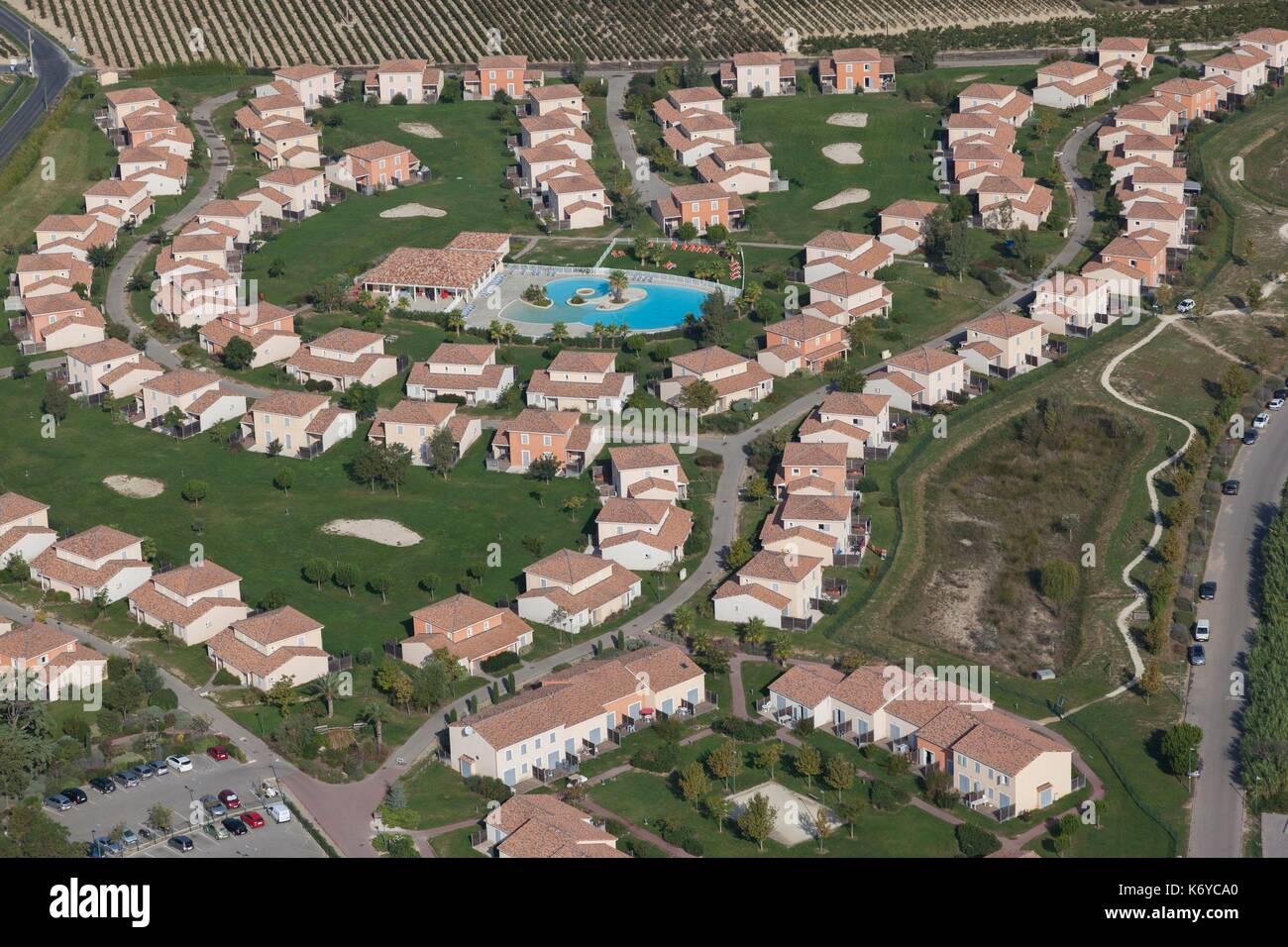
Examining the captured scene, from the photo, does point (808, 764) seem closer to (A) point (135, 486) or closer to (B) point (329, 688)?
(B) point (329, 688)

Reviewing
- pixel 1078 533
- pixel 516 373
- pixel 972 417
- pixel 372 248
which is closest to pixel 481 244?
pixel 372 248

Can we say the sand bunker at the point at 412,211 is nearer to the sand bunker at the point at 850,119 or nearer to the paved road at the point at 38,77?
the paved road at the point at 38,77

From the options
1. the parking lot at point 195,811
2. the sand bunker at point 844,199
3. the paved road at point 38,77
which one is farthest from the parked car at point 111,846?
the paved road at point 38,77

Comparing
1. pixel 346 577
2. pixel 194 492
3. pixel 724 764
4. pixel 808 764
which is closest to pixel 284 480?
pixel 194 492

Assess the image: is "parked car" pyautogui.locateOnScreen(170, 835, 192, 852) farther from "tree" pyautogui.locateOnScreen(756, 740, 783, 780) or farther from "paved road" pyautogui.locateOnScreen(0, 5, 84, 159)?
"paved road" pyautogui.locateOnScreen(0, 5, 84, 159)

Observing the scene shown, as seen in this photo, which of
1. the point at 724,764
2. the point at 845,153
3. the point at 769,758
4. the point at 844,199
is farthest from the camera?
the point at 845,153

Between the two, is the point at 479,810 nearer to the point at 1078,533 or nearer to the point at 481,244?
the point at 1078,533

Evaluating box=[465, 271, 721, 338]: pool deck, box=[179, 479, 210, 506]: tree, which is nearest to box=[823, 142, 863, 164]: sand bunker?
box=[465, 271, 721, 338]: pool deck
